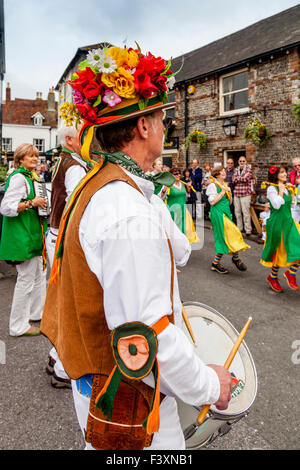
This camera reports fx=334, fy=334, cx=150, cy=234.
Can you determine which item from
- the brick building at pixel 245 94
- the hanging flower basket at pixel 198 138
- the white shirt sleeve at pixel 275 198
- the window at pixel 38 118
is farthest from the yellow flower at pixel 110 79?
the window at pixel 38 118

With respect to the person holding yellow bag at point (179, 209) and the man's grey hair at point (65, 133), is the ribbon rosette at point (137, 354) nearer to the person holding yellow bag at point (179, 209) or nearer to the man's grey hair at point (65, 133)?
the man's grey hair at point (65, 133)

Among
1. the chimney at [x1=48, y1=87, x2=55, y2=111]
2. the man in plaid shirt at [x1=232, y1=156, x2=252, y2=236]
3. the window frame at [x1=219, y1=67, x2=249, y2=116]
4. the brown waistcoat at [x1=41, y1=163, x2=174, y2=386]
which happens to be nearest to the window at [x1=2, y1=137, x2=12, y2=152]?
the chimney at [x1=48, y1=87, x2=55, y2=111]

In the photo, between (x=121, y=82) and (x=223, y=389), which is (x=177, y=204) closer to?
(x=121, y=82)

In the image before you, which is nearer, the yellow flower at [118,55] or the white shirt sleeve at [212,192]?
the yellow flower at [118,55]

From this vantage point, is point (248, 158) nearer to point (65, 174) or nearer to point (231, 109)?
point (231, 109)

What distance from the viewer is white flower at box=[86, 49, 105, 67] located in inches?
52.1

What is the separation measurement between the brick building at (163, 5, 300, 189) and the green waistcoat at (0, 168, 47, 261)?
9.16m

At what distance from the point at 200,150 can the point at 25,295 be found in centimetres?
1176

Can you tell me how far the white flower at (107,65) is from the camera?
128 centimetres

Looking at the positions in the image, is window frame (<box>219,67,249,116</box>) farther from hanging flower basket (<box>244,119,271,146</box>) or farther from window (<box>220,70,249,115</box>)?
hanging flower basket (<box>244,119,271,146</box>)

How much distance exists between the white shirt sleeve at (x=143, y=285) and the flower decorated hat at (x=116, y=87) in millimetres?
440

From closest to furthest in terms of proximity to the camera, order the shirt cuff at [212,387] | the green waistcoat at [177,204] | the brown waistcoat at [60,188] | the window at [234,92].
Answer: the shirt cuff at [212,387] < the brown waistcoat at [60,188] < the green waistcoat at [177,204] < the window at [234,92]

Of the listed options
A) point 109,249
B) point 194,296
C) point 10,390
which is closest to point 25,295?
point 10,390

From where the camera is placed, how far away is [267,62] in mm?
11180
